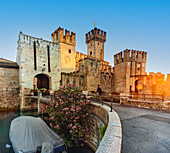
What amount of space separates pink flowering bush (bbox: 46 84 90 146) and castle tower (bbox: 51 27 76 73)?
57.8ft

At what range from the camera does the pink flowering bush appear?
6.38m

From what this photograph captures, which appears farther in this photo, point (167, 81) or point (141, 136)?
point (167, 81)

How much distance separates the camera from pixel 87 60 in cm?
1816

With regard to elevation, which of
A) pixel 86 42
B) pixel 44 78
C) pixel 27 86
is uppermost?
pixel 86 42

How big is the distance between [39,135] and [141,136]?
5565mm

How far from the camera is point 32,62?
1594 centimetres

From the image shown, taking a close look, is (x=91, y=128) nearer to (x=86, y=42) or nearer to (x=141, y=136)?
(x=141, y=136)

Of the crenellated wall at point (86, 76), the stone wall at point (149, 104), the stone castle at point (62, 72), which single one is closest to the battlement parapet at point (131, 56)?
the stone castle at point (62, 72)

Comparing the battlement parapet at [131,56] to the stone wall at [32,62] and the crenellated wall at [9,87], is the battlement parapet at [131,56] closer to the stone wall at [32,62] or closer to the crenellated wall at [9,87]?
the stone wall at [32,62]

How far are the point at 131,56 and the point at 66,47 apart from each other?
1662cm

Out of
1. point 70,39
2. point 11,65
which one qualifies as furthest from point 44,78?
point 70,39

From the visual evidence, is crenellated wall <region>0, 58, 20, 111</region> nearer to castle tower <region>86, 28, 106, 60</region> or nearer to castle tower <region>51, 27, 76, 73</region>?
castle tower <region>51, 27, 76, 73</region>

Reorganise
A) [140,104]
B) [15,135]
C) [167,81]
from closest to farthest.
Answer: [15,135], [140,104], [167,81]

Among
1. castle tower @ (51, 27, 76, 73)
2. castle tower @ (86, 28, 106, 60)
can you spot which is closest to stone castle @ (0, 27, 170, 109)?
castle tower @ (51, 27, 76, 73)
